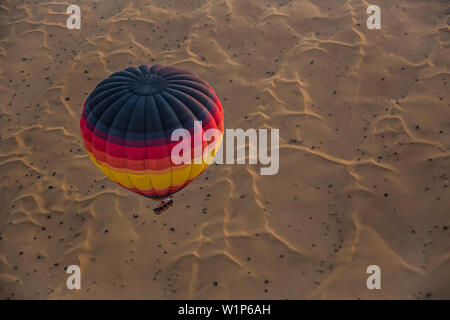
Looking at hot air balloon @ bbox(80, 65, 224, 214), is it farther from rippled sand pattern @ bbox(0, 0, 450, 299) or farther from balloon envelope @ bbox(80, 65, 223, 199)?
rippled sand pattern @ bbox(0, 0, 450, 299)

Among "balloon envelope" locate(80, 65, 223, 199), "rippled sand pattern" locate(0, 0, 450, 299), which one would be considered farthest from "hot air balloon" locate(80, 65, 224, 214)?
"rippled sand pattern" locate(0, 0, 450, 299)

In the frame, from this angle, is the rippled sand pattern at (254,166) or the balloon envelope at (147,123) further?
the rippled sand pattern at (254,166)

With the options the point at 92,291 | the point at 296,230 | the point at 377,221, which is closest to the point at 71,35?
the point at 92,291

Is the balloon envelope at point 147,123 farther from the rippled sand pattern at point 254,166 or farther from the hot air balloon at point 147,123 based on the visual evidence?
the rippled sand pattern at point 254,166

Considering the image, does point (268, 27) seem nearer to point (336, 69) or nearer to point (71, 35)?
point (336, 69)

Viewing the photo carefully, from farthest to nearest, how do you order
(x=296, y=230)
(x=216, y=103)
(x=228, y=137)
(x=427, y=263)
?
(x=228, y=137)
(x=296, y=230)
(x=427, y=263)
(x=216, y=103)

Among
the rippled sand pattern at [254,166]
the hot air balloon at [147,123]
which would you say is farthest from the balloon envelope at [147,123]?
the rippled sand pattern at [254,166]

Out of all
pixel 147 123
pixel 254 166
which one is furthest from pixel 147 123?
pixel 254 166
